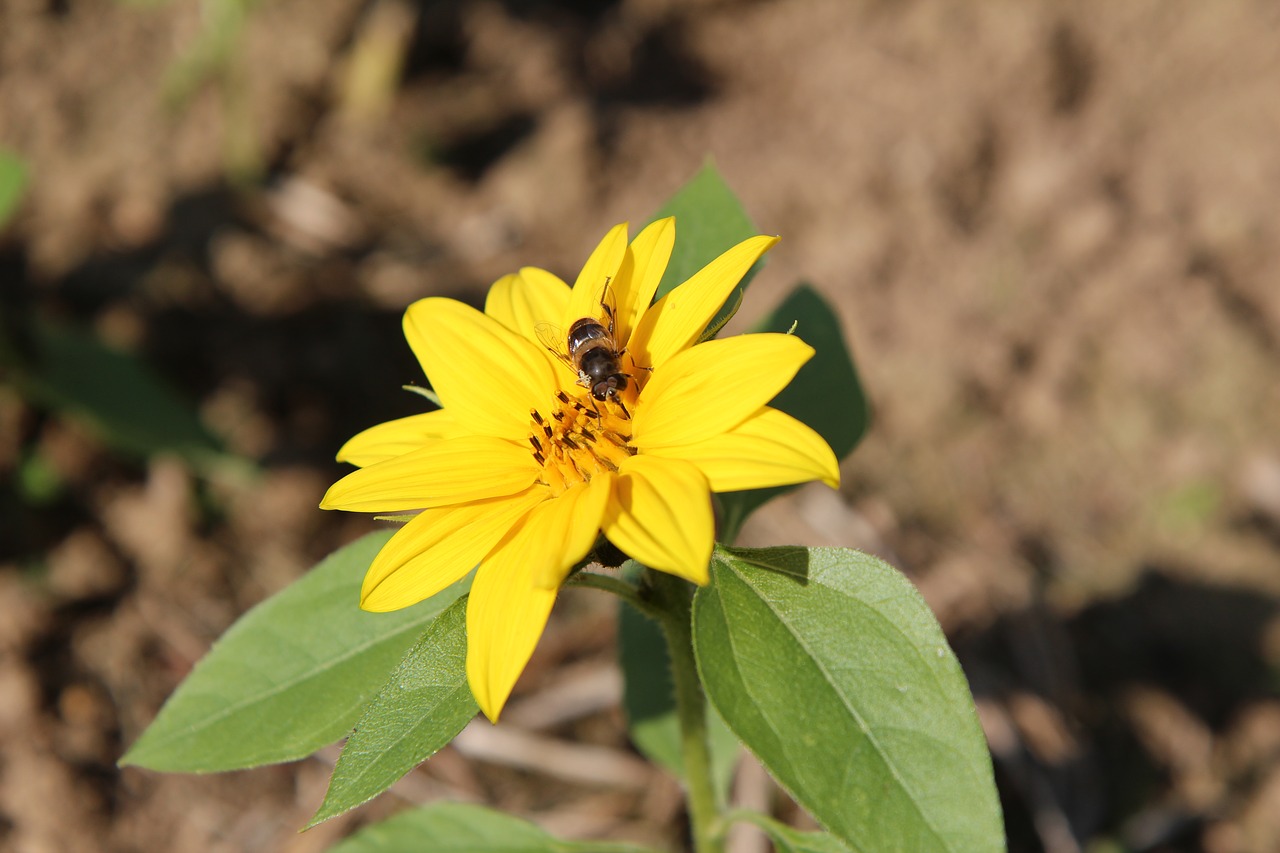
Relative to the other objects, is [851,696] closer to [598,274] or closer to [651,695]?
[598,274]

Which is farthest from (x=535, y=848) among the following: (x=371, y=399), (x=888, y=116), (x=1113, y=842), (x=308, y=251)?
(x=888, y=116)

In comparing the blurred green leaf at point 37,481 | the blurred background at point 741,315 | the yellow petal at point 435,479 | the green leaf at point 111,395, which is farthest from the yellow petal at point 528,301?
the blurred green leaf at point 37,481

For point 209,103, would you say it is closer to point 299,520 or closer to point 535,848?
point 299,520

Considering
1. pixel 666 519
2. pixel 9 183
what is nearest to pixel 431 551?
pixel 666 519

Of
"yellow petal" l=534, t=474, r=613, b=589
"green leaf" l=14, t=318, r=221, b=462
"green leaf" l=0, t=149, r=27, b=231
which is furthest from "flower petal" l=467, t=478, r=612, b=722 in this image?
"green leaf" l=0, t=149, r=27, b=231

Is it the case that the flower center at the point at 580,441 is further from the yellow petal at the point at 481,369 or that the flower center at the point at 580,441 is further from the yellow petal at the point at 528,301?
the yellow petal at the point at 528,301

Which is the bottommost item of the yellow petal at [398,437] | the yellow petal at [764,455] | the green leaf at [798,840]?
the green leaf at [798,840]
